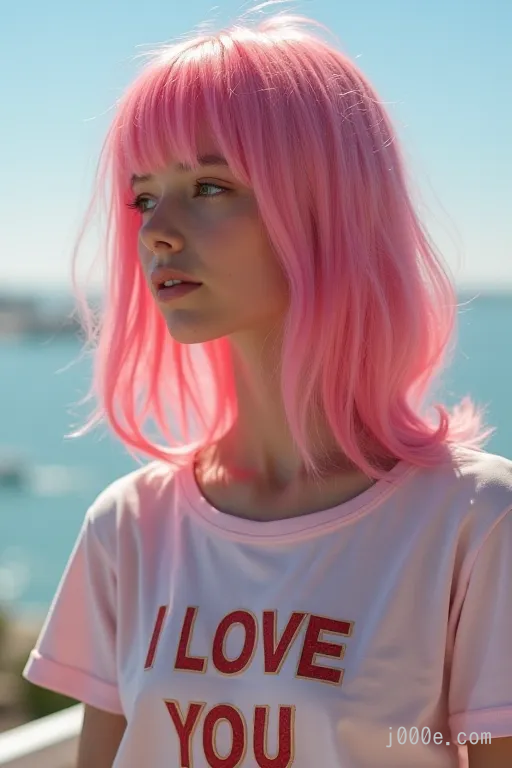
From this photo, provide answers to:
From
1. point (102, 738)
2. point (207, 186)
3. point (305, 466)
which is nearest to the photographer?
point (207, 186)

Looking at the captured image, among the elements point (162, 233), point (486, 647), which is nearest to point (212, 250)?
point (162, 233)

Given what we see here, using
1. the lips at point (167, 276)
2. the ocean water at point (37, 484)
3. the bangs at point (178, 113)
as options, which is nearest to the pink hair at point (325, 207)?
the bangs at point (178, 113)

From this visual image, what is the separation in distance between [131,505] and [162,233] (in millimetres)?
451

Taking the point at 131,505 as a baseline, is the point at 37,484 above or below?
below

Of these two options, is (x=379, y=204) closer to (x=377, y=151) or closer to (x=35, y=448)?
(x=377, y=151)

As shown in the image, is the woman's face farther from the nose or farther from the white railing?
the white railing

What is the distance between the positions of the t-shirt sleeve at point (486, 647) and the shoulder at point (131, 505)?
1.63 feet

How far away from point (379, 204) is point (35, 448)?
24867 mm

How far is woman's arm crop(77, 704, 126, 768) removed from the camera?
4.64 ft

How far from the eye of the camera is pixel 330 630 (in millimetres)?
1157

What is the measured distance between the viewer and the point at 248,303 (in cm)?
121

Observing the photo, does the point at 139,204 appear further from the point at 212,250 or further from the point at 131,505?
the point at 131,505

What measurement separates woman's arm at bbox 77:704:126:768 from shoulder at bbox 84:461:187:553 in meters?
0.25

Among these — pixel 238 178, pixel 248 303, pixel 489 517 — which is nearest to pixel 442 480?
pixel 489 517
